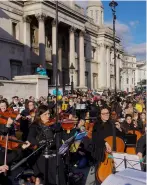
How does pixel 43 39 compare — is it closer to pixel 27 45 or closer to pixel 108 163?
pixel 27 45

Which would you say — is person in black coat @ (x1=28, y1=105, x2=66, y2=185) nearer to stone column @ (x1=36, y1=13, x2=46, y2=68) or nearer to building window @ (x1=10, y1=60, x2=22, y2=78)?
building window @ (x1=10, y1=60, x2=22, y2=78)

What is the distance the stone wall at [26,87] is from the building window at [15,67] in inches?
304

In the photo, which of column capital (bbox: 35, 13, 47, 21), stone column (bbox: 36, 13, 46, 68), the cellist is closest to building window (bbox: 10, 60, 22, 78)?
stone column (bbox: 36, 13, 46, 68)

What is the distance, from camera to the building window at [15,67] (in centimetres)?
3322

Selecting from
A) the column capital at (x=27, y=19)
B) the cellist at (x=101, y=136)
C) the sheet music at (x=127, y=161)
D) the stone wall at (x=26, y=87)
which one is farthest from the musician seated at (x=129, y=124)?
the column capital at (x=27, y=19)

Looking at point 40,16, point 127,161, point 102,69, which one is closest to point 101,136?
point 127,161

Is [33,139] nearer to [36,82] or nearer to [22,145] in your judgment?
[22,145]

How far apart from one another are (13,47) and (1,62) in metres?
2.60

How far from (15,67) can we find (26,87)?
10.3 metres

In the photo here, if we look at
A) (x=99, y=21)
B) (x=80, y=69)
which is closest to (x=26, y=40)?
(x=80, y=69)

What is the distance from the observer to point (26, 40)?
34750mm

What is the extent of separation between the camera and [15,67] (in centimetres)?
3362

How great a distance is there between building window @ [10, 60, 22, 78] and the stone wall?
7.73m

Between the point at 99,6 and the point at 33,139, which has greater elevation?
the point at 99,6
